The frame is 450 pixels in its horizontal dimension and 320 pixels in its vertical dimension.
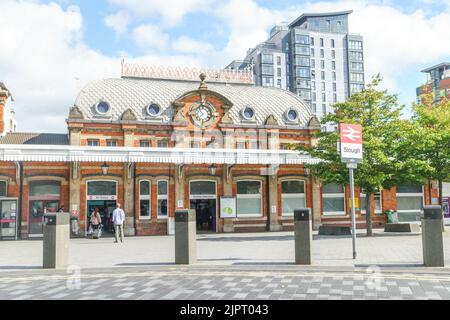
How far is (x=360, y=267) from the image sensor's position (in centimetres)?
1066

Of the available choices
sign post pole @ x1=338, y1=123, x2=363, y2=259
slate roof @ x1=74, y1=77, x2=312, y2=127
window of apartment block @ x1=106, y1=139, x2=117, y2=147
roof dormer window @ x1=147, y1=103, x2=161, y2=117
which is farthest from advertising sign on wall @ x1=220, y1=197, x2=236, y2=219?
sign post pole @ x1=338, y1=123, x2=363, y2=259

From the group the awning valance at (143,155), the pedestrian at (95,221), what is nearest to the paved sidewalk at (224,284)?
the pedestrian at (95,221)

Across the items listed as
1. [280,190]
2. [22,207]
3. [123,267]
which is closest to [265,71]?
[280,190]

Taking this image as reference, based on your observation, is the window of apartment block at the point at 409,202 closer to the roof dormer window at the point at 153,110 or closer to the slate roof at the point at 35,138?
the roof dormer window at the point at 153,110

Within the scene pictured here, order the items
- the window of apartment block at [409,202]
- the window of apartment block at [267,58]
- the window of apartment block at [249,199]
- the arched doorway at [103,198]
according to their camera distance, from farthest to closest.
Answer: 1. the window of apartment block at [267,58]
2. the window of apartment block at [409,202]
3. the window of apartment block at [249,199]
4. the arched doorway at [103,198]

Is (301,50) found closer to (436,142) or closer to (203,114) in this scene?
(203,114)

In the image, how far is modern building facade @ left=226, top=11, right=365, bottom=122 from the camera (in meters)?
94.6

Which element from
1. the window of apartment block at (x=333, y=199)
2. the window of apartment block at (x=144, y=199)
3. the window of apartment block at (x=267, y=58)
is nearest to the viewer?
the window of apartment block at (x=144, y=199)

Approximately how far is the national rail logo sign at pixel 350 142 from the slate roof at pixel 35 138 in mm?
21018

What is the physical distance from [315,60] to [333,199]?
73.4 metres

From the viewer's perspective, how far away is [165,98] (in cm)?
2955

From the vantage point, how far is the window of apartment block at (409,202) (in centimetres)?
2902

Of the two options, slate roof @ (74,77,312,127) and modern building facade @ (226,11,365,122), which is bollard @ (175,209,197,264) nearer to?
slate roof @ (74,77,312,127)
